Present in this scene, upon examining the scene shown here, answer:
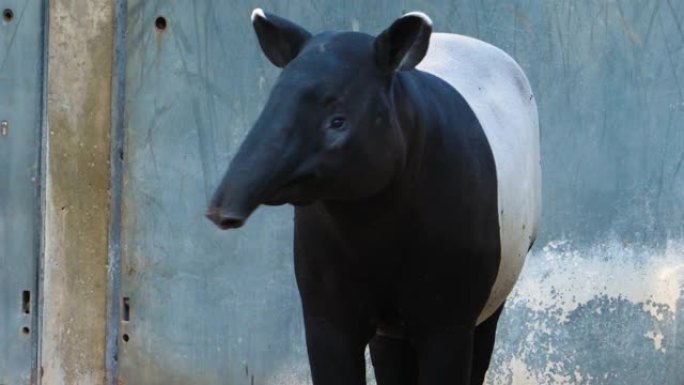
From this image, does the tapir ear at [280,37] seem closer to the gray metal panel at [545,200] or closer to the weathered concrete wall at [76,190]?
the gray metal panel at [545,200]

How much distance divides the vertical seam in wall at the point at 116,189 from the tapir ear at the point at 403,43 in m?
3.26

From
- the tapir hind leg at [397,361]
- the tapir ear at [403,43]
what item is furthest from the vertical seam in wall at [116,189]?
the tapir ear at [403,43]

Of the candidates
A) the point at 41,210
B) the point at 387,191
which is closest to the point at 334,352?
the point at 387,191

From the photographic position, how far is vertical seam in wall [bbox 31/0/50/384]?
22.2 ft

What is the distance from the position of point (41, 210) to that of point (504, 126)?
2.87 m

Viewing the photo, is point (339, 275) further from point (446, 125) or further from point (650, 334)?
point (650, 334)

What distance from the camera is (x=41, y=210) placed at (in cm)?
677

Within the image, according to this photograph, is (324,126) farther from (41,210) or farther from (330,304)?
(41,210)

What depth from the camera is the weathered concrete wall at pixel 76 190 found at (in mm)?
6742

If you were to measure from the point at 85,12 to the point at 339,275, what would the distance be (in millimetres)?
3163

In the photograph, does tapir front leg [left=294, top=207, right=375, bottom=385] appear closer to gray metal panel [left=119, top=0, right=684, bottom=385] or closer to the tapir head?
the tapir head

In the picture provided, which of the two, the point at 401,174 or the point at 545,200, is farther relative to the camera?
the point at 545,200

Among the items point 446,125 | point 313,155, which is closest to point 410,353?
point 446,125

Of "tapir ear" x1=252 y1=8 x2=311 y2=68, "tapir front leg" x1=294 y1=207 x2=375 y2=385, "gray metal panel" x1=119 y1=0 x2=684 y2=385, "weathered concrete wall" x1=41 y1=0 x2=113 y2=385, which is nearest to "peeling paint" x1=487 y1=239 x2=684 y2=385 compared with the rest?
"gray metal panel" x1=119 y1=0 x2=684 y2=385
